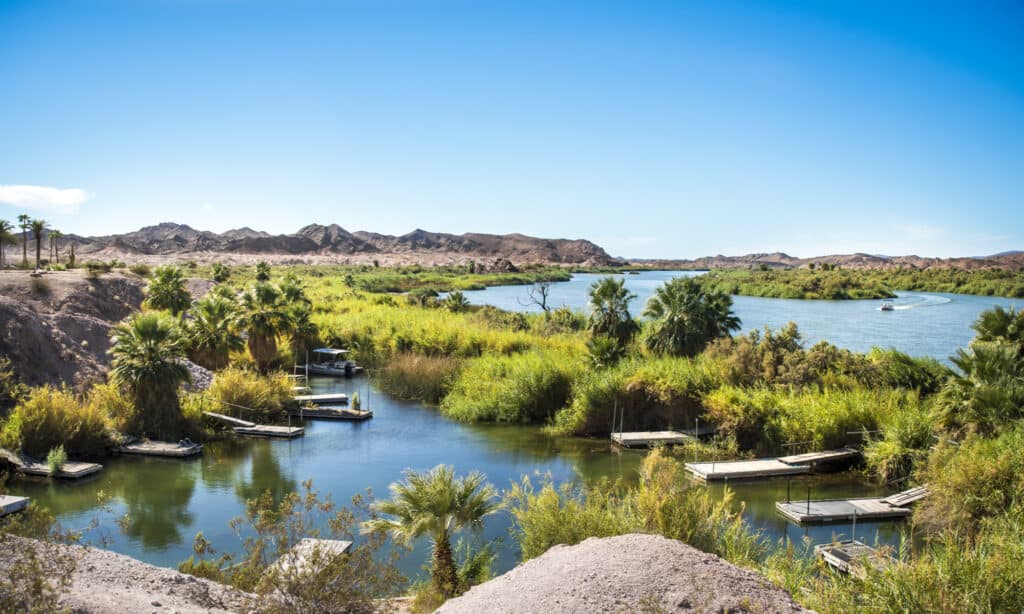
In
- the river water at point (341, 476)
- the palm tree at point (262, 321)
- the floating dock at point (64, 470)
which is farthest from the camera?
the palm tree at point (262, 321)

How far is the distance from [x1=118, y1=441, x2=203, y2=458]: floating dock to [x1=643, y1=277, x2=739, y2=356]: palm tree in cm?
1842

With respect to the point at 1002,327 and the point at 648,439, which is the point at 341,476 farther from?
the point at 1002,327

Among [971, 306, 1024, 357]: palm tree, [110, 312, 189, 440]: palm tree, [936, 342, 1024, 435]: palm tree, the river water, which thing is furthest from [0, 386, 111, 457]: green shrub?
[971, 306, 1024, 357]: palm tree

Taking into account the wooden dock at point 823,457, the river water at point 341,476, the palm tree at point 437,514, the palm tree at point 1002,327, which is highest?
the palm tree at point 1002,327

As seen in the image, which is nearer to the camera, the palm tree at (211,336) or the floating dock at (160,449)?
the floating dock at (160,449)

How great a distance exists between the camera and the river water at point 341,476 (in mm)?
16281

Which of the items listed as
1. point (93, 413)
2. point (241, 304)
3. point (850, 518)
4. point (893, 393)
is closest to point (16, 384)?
point (93, 413)

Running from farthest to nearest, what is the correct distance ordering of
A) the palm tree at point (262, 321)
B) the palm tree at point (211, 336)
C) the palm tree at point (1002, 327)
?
the palm tree at point (262, 321), the palm tree at point (211, 336), the palm tree at point (1002, 327)

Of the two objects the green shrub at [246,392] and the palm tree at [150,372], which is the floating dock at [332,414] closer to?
the green shrub at [246,392]

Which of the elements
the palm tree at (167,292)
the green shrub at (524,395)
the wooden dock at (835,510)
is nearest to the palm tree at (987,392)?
the wooden dock at (835,510)

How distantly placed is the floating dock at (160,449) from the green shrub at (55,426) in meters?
0.75

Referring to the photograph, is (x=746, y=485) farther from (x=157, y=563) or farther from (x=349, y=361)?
(x=349, y=361)

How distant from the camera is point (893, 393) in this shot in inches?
895

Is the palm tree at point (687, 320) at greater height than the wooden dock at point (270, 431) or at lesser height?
greater
